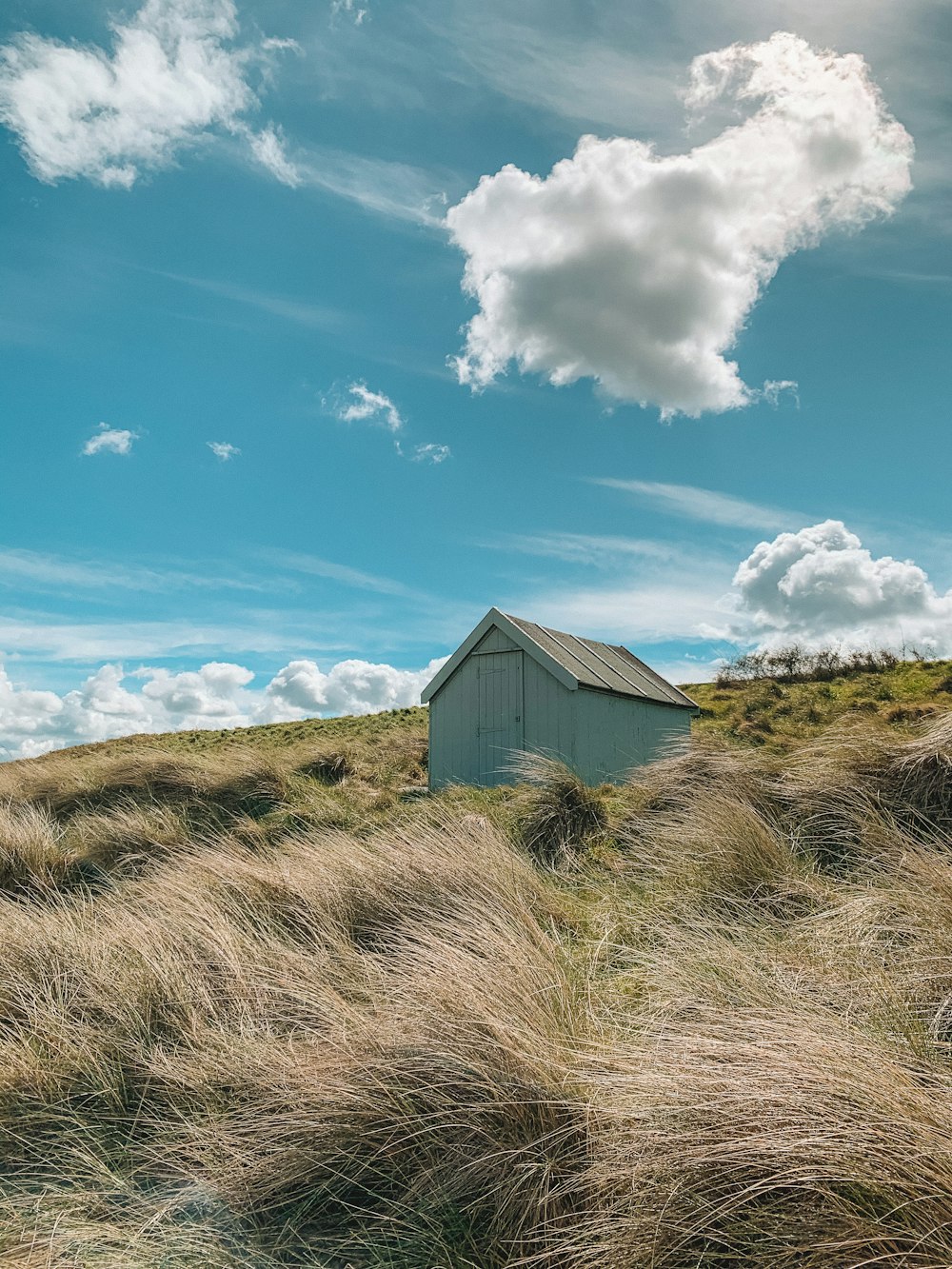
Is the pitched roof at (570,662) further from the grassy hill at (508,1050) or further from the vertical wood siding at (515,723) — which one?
the grassy hill at (508,1050)

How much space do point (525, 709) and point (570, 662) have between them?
4.12ft

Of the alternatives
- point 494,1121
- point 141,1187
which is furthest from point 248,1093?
point 494,1121

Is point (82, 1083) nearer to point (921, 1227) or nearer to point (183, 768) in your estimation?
point (921, 1227)

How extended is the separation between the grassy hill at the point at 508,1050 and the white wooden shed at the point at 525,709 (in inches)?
258

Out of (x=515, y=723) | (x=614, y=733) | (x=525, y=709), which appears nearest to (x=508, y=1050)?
(x=525, y=709)

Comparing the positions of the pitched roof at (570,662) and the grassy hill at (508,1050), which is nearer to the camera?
the grassy hill at (508,1050)

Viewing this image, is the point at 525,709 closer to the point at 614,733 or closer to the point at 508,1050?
the point at 614,733

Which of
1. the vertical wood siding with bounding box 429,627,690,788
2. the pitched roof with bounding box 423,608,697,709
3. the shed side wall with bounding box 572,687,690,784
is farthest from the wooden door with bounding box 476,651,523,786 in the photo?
the shed side wall with bounding box 572,687,690,784

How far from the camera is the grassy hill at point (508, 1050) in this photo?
2240 mm

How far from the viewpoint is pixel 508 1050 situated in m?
2.90

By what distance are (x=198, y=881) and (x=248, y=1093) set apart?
317cm

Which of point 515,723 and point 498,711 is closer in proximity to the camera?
point 515,723

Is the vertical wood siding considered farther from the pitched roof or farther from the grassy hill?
the grassy hill

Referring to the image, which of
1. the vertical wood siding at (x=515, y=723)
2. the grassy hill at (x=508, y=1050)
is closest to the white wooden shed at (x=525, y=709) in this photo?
the vertical wood siding at (x=515, y=723)
